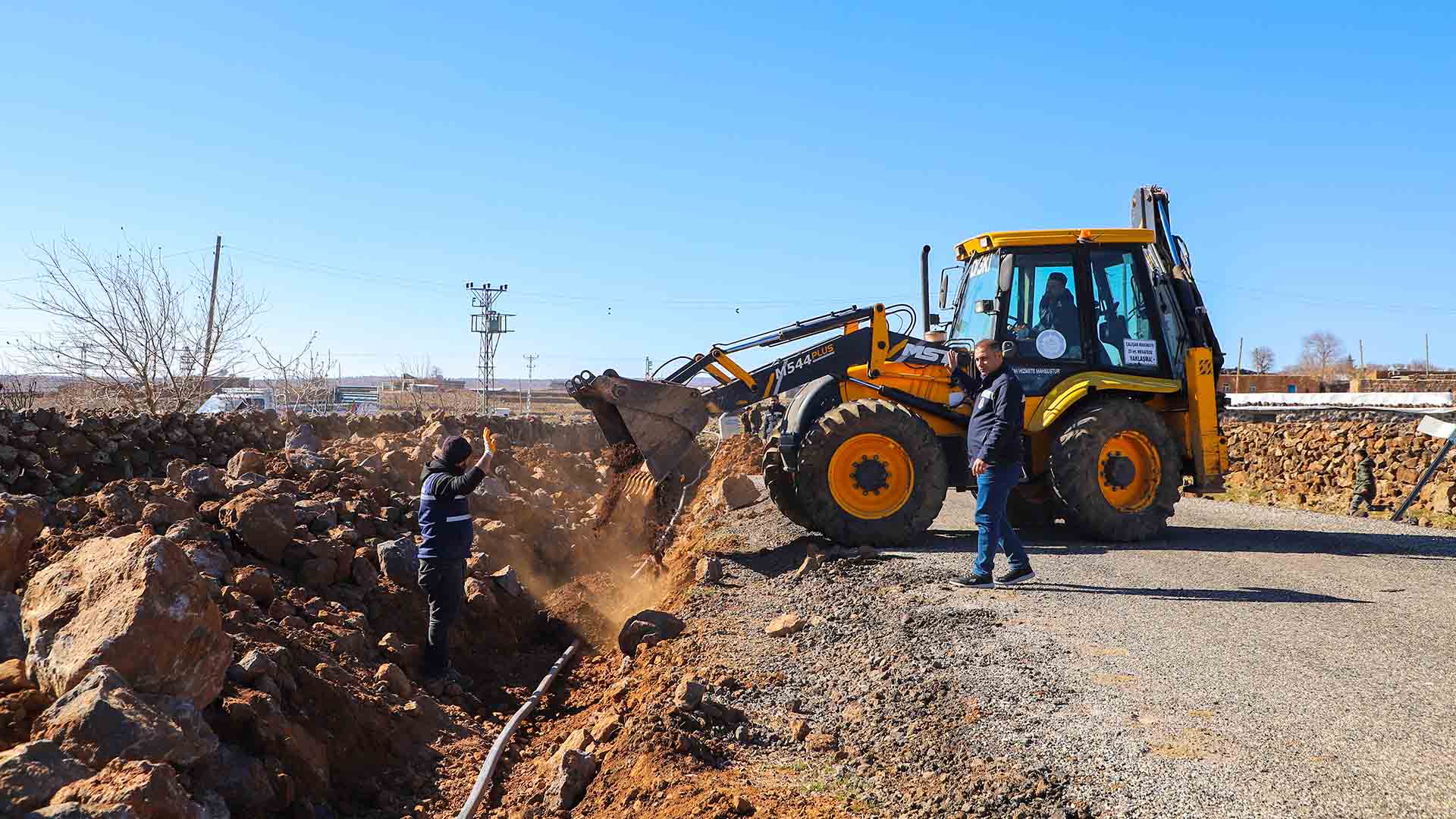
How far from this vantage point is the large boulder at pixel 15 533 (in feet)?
19.0

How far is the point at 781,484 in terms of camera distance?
10.2 m

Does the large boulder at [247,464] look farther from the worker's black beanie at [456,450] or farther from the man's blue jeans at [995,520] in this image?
the man's blue jeans at [995,520]

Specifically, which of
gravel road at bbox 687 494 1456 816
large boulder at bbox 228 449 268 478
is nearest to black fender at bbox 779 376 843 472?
gravel road at bbox 687 494 1456 816

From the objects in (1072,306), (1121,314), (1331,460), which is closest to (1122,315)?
(1121,314)

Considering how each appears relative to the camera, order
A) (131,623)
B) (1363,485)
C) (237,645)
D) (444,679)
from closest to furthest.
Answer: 1. (131,623)
2. (237,645)
3. (444,679)
4. (1363,485)

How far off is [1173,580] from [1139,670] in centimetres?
278

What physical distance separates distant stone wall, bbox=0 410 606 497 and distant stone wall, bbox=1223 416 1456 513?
1723 cm

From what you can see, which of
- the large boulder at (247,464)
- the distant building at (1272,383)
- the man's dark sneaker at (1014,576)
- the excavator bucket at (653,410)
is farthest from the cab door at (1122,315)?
the distant building at (1272,383)

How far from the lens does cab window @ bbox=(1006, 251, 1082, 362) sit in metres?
10.3

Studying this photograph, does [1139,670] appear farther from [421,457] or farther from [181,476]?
[421,457]

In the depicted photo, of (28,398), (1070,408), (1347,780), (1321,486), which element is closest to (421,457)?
(28,398)

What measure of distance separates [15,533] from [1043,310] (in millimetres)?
8573

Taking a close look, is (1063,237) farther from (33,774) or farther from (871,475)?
(33,774)

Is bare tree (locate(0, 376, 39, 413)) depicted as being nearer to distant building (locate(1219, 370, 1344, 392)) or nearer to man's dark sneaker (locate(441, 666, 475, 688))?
man's dark sneaker (locate(441, 666, 475, 688))
